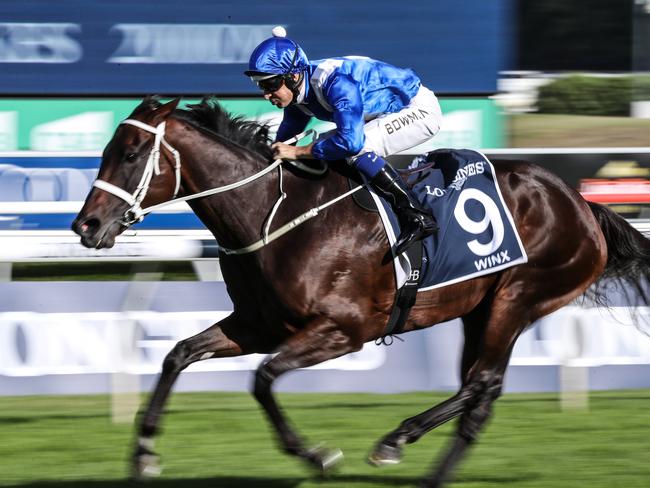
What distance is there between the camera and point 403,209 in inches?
185

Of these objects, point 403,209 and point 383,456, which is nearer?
point 383,456

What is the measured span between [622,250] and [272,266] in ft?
5.85

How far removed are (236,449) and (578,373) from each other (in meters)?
2.12

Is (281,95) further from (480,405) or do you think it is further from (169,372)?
(480,405)

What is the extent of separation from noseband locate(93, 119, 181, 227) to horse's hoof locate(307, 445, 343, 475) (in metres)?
1.15

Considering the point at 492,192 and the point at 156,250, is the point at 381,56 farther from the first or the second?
the point at 492,192

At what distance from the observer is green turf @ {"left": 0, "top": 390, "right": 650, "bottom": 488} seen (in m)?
4.99

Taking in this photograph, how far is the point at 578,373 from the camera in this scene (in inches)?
257

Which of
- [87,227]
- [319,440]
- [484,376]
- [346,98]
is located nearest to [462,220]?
[484,376]

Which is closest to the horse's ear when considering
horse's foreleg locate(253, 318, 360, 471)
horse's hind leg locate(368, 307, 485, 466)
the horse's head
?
the horse's head

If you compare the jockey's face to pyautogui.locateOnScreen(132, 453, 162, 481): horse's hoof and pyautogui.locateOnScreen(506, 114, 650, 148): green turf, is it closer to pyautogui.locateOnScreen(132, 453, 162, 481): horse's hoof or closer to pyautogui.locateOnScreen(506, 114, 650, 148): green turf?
pyautogui.locateOnScreen(132, 453, 162, 481): horse's hoof

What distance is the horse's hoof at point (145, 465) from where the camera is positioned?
450 centimetres

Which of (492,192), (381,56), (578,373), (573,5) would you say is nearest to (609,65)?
(573,5)

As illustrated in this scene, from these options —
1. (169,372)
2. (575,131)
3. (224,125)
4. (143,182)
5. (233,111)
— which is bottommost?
(575,131)
